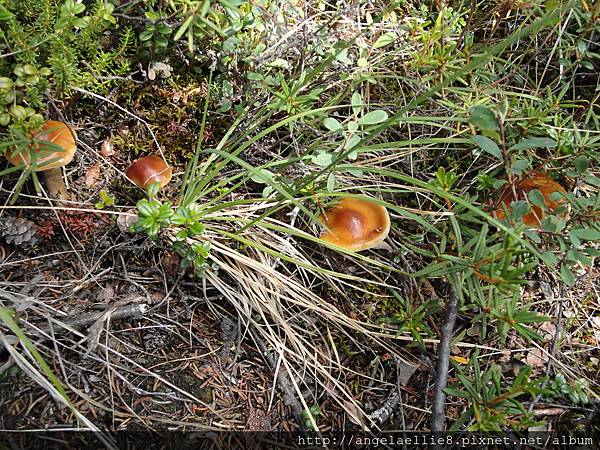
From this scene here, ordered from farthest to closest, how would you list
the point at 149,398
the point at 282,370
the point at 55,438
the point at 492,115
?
the point at 282,370 → the point at 149,398 → the point at 55,438 → the point at 492,115

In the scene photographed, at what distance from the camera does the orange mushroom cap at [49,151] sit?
1885 mm

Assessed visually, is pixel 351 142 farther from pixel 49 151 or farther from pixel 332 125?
pixel 49 151

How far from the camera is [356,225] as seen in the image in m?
2.23

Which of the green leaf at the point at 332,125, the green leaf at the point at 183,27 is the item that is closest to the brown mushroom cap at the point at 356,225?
the green leaf at the point at 332,125

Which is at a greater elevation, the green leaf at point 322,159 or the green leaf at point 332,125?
the green leaf at point 332,125

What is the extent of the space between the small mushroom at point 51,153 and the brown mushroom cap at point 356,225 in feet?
3.99

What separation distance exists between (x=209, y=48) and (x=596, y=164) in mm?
2270

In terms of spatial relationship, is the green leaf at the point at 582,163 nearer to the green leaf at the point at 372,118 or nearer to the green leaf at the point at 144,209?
the green leaf at the point at 372,118

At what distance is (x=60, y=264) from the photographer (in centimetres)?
212

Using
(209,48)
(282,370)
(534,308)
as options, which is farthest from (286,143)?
(534,308)

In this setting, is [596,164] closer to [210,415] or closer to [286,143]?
[286,143]

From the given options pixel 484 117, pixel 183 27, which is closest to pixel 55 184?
pixel 183 27

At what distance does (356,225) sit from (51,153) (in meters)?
1.41

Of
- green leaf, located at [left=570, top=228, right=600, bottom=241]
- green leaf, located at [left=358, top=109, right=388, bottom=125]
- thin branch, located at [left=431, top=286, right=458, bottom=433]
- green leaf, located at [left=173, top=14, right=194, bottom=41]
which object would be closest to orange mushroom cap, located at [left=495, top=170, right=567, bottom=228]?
green leaf, located at [left=570, top=228, right=600, bottom=241]
